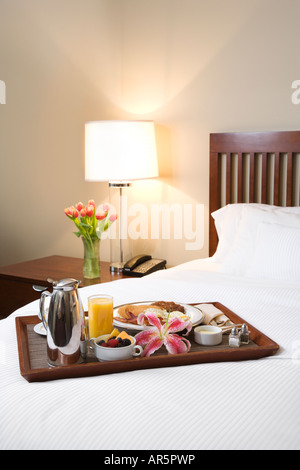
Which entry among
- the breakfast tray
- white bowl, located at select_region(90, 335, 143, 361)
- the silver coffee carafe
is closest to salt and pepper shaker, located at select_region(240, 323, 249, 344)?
the breakfast tray

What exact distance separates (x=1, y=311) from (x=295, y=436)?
Result: 84.6 inches

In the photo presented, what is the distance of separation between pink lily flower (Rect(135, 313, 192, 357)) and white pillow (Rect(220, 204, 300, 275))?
91 centimetres

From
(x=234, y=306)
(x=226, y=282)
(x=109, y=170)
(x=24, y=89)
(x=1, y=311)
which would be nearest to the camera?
(x=234, y=306)

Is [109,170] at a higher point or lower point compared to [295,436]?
higher

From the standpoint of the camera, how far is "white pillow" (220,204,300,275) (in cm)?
215

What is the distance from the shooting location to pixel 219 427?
0.93 metres

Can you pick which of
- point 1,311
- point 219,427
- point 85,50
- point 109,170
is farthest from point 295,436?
point 85,50

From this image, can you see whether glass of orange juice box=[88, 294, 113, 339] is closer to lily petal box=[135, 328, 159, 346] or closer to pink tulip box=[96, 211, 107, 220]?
lily petal box=[135, 328, 159, 346]

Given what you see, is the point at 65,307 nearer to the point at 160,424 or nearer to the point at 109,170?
the point at 160,424

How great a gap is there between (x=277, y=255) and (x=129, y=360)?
1.03 metres

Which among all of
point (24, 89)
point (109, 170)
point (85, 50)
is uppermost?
point (85, 50)

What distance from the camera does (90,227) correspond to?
2549mm

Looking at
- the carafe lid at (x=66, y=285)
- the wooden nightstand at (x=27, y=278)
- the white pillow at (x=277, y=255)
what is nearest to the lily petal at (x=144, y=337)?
the carafe lid at (x=66, y=285)
